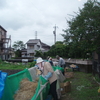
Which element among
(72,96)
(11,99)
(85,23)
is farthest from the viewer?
(85,23)

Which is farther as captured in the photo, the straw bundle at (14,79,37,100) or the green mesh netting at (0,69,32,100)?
the straw bundle at (14,79,37,100)

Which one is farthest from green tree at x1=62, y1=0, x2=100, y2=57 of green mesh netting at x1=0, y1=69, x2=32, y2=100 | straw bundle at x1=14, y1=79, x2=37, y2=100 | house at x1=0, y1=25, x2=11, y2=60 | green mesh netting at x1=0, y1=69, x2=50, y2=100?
house at x1=0, y1=25, x2=11, y2=60

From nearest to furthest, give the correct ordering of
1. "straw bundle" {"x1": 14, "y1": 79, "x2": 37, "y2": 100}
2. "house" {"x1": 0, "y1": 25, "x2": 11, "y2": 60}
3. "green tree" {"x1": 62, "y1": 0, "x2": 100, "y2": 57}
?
"straw bundle" {"x1": 14, "y1": 79, "x2": 37, "y2": 100}
"green tree" {"x1": 62, "y1": 0, "x2": 100, "y2": 57}
"house" {"x1": 0, "y1": 25, "x2": 11, "y2": 60}

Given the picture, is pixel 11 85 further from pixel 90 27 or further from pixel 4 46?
pixel 4 46

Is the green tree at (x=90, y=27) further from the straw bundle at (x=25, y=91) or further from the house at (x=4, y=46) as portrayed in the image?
the house at (x=4, y=46)

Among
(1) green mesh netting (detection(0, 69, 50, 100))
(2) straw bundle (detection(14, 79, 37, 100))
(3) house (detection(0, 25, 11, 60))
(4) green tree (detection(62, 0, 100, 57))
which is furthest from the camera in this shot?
(3) house (detection(0, 25, 11, 60))

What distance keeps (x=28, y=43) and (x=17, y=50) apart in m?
4.25

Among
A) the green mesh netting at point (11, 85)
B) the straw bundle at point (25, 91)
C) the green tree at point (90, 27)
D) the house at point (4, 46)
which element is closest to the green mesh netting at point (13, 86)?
the green mesh netting at point (11, 85)

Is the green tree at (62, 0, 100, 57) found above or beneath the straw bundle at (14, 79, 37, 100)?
above

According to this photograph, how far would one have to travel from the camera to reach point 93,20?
20.9 feet

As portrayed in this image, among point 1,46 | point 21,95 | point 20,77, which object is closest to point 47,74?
point 20,77

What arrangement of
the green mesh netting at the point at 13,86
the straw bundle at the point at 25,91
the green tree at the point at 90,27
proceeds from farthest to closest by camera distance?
the green tree at the point at 90,27 → the straw bundle at the point at 25,91 → the green mesh netting at the point at 13,86

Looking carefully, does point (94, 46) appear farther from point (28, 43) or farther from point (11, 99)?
point (28, 43)

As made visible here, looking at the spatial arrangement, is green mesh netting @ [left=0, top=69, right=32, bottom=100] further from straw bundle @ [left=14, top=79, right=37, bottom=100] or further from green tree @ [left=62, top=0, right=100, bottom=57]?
green tree @ [left=62, top=0, right=100, bottom=57]
